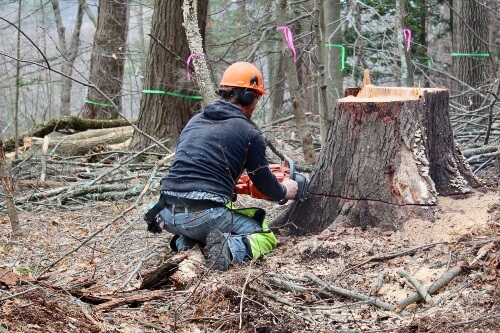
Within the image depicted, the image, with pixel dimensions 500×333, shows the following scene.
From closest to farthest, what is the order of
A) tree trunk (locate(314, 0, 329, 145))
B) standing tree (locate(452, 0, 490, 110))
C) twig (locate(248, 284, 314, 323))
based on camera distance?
twig (locate(248, 284, 314, 323)) → tree trunk (locate(314, 0, 329, 145)) → standing tree (locate(452, 0, 490, 110))

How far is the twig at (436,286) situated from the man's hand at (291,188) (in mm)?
1505

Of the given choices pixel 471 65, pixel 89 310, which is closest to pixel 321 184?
pixel 89 310

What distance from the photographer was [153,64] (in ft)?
30.3

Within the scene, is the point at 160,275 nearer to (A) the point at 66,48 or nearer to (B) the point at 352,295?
(B) the point at 352,295

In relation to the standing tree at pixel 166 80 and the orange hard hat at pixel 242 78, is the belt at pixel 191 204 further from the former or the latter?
the standing tree at pixel 166 80

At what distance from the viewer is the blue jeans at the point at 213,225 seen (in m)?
4.69

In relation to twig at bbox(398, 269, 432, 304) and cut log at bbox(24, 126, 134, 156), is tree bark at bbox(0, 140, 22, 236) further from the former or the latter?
twig at bbox(398, 269, 432, 304)

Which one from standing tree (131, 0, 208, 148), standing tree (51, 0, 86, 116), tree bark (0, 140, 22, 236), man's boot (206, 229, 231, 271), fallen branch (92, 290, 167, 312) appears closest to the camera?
fallen branch (92, 290, 167, 312)

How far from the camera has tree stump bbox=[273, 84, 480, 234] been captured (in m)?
4.73

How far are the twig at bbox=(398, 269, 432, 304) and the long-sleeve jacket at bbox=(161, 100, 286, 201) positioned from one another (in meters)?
1.33

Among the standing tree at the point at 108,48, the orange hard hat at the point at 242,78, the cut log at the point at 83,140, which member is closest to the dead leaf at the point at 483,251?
the orange hard hat at the point at 242,78

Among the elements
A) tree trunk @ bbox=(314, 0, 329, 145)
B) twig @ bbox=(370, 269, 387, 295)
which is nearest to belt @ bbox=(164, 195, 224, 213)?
twig @ bbox=(370, 269, 387, 295)

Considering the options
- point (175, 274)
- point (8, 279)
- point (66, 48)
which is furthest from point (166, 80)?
point (66, 48)

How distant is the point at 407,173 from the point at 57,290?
8.10 ft
